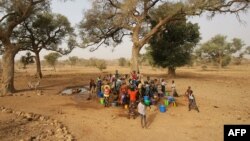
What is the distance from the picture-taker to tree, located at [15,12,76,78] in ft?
135

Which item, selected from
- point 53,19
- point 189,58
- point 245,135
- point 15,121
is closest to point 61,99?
point 15,121

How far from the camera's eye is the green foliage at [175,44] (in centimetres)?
3812

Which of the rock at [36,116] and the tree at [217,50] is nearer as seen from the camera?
the rock at [36,116]

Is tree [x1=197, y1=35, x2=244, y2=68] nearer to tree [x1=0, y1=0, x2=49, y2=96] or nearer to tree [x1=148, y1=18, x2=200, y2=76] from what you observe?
tree [x1=148, y1=18, x2=200, y2=76]

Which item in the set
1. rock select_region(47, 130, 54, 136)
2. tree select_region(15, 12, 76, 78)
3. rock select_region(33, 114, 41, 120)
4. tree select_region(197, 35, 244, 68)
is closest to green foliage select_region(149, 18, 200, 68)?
tree select_region(15, 12, 76, 78)

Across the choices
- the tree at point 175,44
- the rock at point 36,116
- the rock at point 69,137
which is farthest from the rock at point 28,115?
the tree at point 175,44

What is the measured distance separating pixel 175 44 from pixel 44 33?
1843cm

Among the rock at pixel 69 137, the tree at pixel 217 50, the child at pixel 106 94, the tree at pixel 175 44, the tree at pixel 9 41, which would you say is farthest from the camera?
the tree at pixel 217 50

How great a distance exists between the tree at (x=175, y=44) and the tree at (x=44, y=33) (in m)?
11.6

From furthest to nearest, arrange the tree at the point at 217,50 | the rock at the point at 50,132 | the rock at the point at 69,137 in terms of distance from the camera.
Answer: the tree at the point at 217,50 → the rock at the point at 50,132 → the rock at the point at 69,137

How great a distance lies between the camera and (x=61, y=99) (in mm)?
21438

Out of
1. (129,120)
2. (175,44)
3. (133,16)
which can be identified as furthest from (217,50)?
(129,120)

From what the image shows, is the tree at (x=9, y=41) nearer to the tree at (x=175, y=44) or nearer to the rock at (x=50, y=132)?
the rock at (x=50, y=132)

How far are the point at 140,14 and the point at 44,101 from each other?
1278 cm
